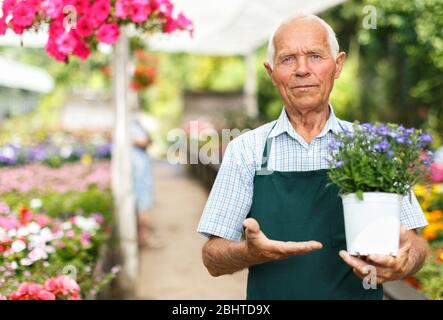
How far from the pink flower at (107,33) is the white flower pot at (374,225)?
1538 millimetres

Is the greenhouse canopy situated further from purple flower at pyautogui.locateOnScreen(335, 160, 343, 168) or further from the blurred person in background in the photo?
purple flower at pyautogui.locateOnScreen(335, 160, 343, 168)

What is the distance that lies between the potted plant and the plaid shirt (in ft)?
0.59

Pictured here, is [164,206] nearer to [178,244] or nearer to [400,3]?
[178,244]

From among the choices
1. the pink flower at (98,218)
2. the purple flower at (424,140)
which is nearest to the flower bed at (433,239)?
the purple flower at (424,140)

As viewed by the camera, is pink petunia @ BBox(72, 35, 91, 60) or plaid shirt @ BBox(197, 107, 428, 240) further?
pink petunia @ BBox(72, 35, 91, 60)

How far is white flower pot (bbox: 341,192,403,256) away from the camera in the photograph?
147 centimetres

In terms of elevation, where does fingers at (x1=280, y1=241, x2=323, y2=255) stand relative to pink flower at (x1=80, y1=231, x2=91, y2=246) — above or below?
above

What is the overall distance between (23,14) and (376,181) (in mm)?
1508

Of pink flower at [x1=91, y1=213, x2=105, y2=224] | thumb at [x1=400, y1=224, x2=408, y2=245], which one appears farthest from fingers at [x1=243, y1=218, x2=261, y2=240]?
pink flower at [x1=91, y1=213, x2=105, y2=224]

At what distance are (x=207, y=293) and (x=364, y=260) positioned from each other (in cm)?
386

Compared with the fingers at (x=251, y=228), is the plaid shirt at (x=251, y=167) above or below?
above

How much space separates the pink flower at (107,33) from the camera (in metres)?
2.77

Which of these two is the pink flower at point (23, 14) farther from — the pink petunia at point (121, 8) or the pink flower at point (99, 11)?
the pink petunia at point (121, 8)

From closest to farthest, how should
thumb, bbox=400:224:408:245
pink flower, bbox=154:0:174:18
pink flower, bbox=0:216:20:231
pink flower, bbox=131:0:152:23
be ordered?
thumb, bbox=400:224:408:245
pink flower, bbox=131:0:152:23
pink flower, bbox=154:0:174:18
pink flower, bbox=0:216:20:231
